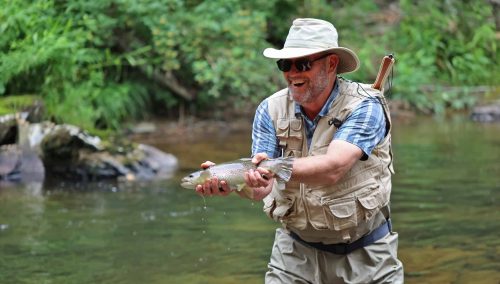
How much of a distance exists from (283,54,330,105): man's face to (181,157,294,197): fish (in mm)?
337

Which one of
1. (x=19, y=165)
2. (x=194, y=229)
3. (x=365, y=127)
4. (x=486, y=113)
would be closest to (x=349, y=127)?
(x=365, y=127)

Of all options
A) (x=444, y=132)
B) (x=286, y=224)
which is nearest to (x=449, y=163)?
(x=444, y=132)

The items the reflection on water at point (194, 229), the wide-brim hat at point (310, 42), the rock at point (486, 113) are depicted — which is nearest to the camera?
Result: the wide-brim hat at point (310, 42)

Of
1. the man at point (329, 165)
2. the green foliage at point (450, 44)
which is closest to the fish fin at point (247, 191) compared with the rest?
the man at point (329, 165)

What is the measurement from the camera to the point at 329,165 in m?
3.76

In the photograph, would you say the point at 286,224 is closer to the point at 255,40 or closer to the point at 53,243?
the point at 53,243

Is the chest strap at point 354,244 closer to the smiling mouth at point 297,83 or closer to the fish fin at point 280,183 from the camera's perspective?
the fish fin at point 280,183

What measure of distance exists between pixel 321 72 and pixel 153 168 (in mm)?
8778

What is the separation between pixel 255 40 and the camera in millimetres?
16266

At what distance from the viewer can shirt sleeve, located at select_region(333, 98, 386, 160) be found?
12.7ft

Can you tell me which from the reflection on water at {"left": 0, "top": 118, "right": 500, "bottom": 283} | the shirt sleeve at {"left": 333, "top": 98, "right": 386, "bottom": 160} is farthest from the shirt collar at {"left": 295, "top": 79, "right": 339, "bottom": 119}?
the reflection on water at {"left": 0, "top": 118, "right": 500, "bottom": 283}

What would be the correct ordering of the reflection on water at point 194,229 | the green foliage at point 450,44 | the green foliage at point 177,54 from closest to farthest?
the reflection on water at point 194,229
the green foliage at point 177,54
the green foliage at point 450,44

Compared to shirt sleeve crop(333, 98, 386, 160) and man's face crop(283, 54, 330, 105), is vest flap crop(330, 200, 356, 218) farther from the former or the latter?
man's face crop(283, 54, 330, 105)

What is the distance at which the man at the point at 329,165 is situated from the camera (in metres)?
3.90
